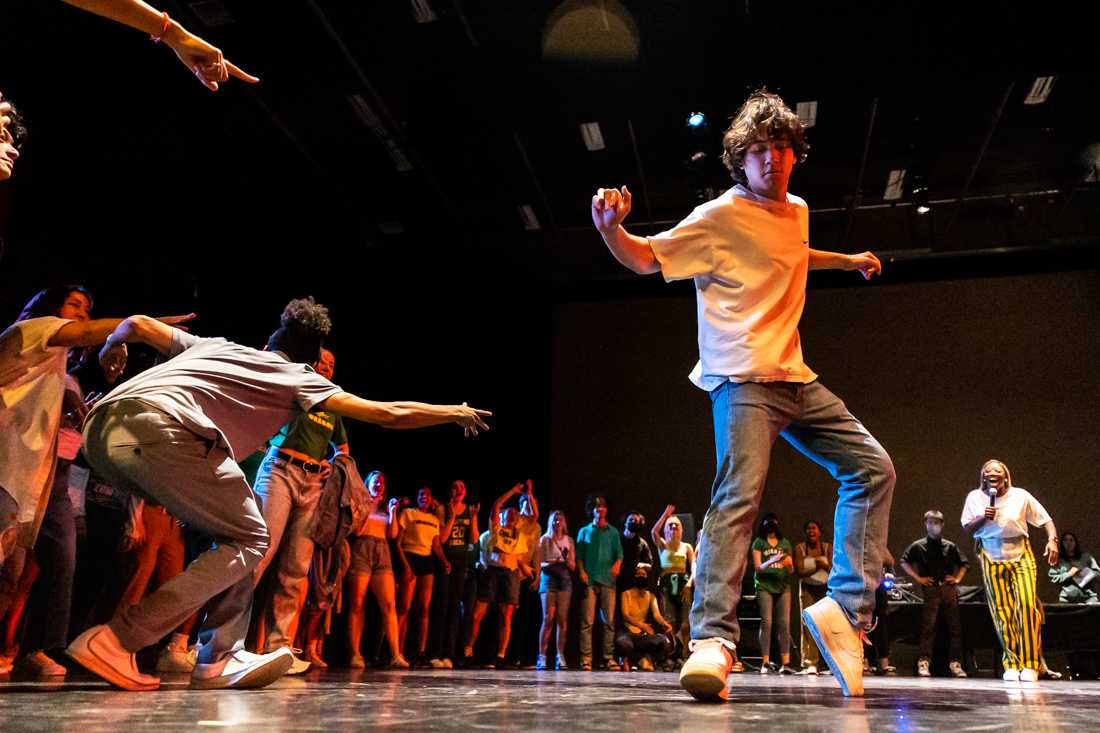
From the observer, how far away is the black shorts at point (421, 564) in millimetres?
8398

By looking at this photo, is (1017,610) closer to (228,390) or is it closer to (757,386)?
(757,386)

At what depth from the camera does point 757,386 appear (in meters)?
2.49

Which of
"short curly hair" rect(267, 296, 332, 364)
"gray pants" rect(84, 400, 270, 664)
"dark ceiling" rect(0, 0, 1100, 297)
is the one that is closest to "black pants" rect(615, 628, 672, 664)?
"dark ceiling" rect(0, 0, 1100, 297)

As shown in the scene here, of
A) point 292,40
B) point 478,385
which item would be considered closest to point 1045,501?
point 478,385

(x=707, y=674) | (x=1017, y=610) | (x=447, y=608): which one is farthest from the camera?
(x=447, y=608)

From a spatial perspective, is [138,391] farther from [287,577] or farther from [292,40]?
[292,40]

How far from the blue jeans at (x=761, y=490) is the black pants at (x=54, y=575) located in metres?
2.72

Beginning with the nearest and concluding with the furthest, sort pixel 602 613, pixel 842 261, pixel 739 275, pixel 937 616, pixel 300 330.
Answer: pixel 739 275 < pixel 842 261 < pixel 300 330 < pixel 937 616 < pixel 602 613

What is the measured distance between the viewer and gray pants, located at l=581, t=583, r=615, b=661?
28.7ft

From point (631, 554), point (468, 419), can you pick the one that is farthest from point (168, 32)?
point (631, 554)

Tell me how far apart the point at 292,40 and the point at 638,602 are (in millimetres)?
6115

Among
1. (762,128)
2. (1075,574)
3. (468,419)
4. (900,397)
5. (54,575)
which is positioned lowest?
(54,575)

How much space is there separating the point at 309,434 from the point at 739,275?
244cm

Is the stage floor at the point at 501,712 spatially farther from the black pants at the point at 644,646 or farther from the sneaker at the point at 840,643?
the black pants at the point at 644,646
